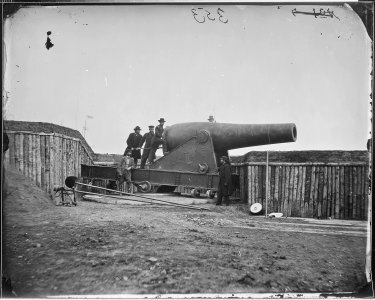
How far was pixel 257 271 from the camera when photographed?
13.1 feet

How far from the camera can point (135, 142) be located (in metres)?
8.41

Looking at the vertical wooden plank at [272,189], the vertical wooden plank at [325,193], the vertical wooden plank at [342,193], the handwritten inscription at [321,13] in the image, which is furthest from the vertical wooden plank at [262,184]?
the handwritten inscription at [321,13]

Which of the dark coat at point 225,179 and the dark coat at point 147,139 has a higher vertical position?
the dark coat at point 147,139

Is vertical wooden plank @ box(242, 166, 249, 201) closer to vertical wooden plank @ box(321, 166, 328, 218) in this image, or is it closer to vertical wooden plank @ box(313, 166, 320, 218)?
vertical wooden plank @ box(313, 166, 320, 218)

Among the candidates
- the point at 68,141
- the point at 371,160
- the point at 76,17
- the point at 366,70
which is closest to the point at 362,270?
the point at 371,160

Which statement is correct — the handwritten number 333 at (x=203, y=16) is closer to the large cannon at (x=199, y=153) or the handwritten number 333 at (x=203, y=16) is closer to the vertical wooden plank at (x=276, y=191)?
the large cannon at (x=199, y=153)

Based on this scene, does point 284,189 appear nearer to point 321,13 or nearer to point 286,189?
point 286,189

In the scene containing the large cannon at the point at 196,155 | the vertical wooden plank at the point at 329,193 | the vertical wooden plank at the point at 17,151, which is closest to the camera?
the vertical wooden plank at the point at 17,151

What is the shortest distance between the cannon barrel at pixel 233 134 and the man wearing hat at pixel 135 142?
1276 mm

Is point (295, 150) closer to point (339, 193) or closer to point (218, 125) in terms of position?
point (339, 193)

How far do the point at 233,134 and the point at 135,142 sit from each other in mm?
2777

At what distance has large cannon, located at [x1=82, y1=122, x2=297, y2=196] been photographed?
9.03 m

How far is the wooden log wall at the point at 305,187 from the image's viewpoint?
8125mm

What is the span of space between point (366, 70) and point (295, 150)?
4.25m
